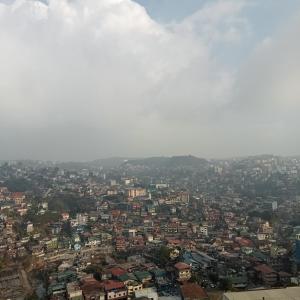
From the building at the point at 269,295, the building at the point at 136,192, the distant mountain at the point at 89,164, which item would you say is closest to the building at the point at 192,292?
the building at the point at 269,295

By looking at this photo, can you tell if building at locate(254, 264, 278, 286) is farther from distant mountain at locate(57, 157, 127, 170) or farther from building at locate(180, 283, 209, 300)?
distant mountain at locate(57, 157, 127, 170)

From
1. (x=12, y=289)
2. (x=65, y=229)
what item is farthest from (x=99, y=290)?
(x=65, y=229)

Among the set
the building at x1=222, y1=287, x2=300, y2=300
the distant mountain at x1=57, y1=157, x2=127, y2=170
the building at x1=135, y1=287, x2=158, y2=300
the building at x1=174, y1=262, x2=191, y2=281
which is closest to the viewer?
the building at x1=222, y1=287, x2=300, y2=300

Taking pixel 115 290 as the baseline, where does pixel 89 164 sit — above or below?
above

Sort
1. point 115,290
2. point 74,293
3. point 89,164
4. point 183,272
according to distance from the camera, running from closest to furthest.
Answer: point 74,293 → point 115,290 → point 183,272 → point 89,164

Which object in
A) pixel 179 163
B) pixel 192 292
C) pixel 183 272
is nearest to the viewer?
pixel 192 292

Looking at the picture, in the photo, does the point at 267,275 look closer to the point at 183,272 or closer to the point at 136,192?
the point at 183,272

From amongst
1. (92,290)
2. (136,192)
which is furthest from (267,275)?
(136,192)

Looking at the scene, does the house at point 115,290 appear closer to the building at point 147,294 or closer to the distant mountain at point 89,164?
the building at point 147,294

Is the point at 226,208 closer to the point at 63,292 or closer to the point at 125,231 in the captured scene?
the point at 125,231

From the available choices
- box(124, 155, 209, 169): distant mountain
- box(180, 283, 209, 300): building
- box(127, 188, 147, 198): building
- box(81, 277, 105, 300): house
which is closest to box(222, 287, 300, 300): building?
box(180, 283, 209, 300): building

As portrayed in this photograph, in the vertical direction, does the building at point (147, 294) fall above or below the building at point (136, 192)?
below
